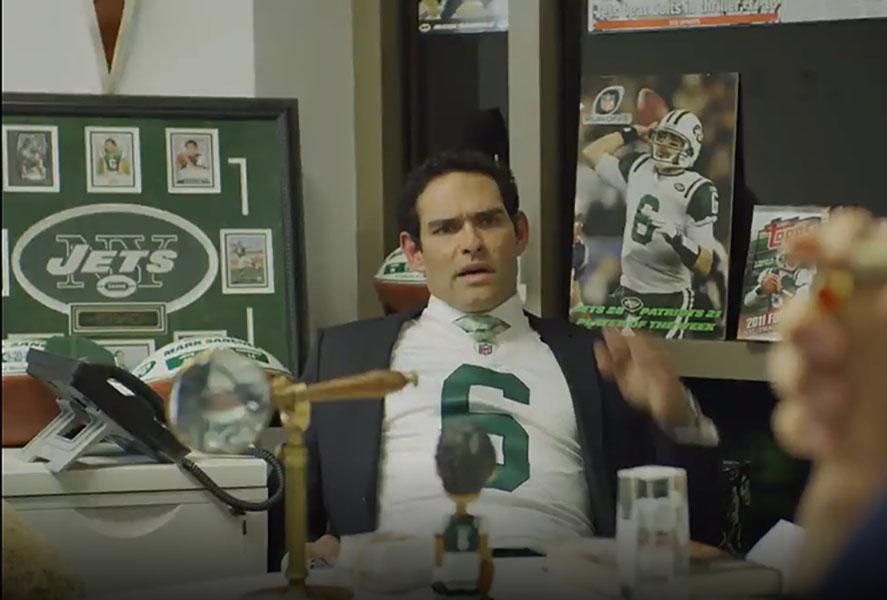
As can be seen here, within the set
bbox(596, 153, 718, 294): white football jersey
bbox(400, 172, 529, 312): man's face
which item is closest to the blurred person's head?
bbox(400, 172, 529, 312): man's face

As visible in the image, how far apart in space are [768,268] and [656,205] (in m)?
0.10

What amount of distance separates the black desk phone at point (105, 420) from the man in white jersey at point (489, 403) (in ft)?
0.27

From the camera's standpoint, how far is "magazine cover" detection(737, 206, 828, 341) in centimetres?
104

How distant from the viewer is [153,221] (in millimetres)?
1236

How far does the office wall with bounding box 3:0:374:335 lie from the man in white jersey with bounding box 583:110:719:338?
0.89 ft

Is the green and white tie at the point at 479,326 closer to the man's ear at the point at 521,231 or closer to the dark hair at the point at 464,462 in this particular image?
the man's ear at the point at 521,231

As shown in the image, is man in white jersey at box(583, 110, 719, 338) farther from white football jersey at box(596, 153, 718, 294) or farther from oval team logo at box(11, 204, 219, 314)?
oval team logo at box(11, 204, 219, 314)

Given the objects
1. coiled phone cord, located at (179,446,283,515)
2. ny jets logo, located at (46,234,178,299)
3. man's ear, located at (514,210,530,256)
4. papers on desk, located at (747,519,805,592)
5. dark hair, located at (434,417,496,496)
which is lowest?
coiled phone cord, located at (179,446,283,515)

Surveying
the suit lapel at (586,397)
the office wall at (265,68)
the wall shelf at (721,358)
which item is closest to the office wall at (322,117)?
the office wall at (265,68)

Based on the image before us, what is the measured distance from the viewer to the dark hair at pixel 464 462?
0.80 m

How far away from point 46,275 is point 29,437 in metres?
0.19

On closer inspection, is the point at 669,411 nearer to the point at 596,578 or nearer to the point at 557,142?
the point at 596,578

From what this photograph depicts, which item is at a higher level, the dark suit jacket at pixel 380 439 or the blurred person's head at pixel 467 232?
the blurred person's head at pixel 467 232

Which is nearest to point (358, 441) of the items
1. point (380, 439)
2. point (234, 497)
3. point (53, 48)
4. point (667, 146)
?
point (380, 439)
